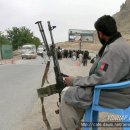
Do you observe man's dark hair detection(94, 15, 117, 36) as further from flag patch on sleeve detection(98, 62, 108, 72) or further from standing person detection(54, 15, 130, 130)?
flag patch on sleeve detection(98, 62, 108, 72)

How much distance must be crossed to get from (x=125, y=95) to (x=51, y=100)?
6.11 meters

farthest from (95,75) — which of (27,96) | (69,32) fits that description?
(69,32)

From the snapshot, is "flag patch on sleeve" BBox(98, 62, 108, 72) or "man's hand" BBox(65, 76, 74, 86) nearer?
"flag patch on sleeve" BBox(98, 62, 108, 72)

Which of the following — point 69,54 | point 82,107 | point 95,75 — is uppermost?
point 95,75

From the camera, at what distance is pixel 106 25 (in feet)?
16.8

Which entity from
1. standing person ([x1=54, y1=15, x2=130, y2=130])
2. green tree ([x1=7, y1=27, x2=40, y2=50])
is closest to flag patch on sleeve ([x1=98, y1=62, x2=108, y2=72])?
standing person ([x1=54, y1=15, x2=130, y2=130])

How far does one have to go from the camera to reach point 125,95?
4918 millimetres

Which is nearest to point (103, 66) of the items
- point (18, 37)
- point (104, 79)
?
point (104, 79)

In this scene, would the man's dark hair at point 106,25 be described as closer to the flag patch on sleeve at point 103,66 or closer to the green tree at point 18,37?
the flag patch on sleeve at point 103,66

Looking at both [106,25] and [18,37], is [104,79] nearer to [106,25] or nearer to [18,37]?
[106,25]

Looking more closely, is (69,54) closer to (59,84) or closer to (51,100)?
(51,100)

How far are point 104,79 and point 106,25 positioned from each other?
0.65 m

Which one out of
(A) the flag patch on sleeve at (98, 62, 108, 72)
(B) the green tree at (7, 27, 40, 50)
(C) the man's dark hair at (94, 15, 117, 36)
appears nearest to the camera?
(A) the flag patch on sleeve at (98, 62, 108, 72)

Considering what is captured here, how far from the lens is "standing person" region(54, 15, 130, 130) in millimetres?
4855
